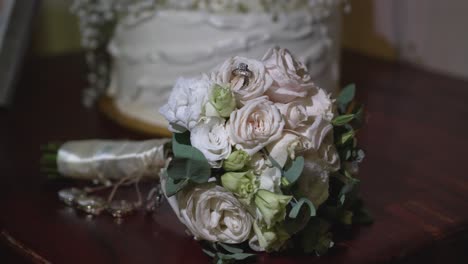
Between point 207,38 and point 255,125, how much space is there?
0.37 meters

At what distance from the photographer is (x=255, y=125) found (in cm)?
63

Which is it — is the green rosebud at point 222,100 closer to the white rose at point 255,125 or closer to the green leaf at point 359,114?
the white rose at point 255,125

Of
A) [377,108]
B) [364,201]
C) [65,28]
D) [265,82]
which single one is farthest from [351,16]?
[265,82]

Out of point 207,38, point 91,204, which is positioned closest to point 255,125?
point 91,204

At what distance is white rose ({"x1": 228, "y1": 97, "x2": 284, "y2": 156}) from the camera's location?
62 cm

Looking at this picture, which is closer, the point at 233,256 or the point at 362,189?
the point at 233,256

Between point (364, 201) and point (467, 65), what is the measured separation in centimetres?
62

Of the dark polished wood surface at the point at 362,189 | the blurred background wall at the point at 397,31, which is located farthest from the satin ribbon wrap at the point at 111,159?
the blurred background wall at the point at 397,31

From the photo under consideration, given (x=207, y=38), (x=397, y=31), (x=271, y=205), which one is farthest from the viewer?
(x=397, y=31)

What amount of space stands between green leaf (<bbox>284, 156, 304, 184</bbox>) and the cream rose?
0.07m

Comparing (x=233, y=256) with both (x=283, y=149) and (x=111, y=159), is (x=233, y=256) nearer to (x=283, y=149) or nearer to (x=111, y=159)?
(x=283, y=149)

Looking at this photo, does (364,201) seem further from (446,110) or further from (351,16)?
(351,16)

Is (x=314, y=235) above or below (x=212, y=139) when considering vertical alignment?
below

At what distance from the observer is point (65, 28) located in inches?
59.2
